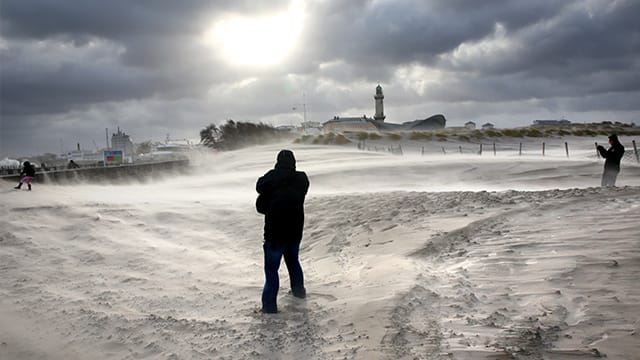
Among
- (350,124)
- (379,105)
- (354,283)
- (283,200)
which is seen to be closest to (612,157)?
(354,283)

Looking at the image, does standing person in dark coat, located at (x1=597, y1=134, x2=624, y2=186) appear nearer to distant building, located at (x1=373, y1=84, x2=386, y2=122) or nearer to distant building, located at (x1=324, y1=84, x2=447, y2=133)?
distant building, located at (x1=324, y1=84, x2=447, y2=133)

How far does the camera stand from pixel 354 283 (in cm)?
724

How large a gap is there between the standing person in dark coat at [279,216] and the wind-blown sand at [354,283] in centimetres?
39

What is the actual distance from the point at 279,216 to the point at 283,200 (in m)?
0.20

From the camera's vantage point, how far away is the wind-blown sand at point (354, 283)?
514 centimetres

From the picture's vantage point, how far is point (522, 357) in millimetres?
4543

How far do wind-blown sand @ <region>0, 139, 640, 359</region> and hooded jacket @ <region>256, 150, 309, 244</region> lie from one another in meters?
0.90

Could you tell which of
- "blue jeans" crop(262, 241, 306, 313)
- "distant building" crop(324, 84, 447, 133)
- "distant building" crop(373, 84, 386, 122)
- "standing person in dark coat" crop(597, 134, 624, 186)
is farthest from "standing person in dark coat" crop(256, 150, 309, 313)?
"distant building" crop(373, 84, 386, 122)

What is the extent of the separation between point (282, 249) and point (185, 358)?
1.74 meters

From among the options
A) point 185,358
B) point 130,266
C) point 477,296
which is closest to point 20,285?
point 130,266

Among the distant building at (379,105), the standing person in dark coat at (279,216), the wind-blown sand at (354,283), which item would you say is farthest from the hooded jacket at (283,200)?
the distant building at (379,105)

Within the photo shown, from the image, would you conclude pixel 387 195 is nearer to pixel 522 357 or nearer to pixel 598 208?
pixel 598 208

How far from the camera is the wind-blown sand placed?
514 centimetres

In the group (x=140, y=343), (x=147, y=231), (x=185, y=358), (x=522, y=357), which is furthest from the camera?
(x=147, y=231)
